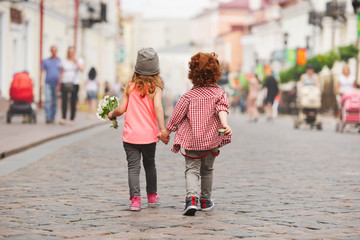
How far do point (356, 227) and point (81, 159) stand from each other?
687 cm

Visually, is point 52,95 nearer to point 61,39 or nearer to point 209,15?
point 61,39

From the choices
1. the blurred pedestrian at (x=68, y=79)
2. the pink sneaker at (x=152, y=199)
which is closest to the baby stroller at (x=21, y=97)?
the blurred pedestrian at (x=68, y=79)

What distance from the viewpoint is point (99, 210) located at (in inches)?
297

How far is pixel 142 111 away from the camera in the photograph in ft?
25.2

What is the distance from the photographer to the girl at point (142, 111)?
7.62 meters

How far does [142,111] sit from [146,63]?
414 millimetres

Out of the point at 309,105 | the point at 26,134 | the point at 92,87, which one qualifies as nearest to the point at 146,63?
the point at 26,134

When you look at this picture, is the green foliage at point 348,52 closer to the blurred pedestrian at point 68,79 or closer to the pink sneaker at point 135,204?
the blurred pedestrian at point 68,79

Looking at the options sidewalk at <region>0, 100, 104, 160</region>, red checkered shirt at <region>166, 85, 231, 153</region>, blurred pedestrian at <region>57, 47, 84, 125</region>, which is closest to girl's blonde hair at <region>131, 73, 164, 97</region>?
red checkered shirt at <region>166, 85, 231, 153</region>

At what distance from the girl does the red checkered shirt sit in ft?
0.66

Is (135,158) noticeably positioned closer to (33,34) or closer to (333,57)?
(33,34)

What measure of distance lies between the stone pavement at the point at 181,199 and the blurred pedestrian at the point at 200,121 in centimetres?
33

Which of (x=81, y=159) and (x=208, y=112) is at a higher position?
(x=208, y=112)

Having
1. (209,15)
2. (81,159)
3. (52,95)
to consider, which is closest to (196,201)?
(81,159)
